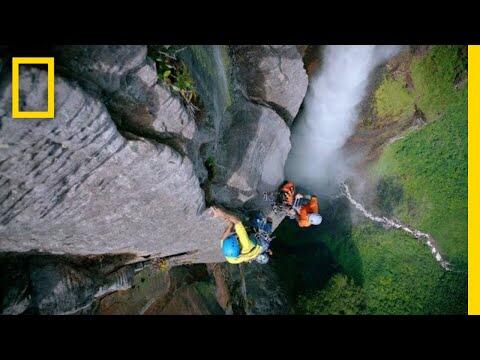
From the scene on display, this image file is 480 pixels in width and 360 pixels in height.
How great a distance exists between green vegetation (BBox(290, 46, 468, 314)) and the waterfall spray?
1073 mm

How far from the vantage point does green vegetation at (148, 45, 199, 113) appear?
15.6 ft

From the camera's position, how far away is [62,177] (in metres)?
4.47

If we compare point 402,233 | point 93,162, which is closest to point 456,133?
point 402,233

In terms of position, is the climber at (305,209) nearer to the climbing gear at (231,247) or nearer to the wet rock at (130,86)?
the climbing gear at (231,247)

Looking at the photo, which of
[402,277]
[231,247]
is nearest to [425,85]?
[402,277]

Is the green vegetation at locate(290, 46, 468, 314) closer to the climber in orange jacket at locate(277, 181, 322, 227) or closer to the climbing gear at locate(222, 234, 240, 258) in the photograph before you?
the climber in orange jacket at locate(277, 181, 322, 227)

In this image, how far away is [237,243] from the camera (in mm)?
6711

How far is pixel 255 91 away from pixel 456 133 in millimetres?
8430

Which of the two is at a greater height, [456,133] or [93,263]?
[456,133]

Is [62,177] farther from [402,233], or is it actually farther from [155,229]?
[402,233]

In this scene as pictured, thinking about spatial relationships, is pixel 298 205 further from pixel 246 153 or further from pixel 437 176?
pixel 437 176

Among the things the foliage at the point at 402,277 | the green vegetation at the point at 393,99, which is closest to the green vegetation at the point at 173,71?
the green vegetation at the point at 393,99

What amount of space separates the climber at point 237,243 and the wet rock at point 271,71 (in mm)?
3196

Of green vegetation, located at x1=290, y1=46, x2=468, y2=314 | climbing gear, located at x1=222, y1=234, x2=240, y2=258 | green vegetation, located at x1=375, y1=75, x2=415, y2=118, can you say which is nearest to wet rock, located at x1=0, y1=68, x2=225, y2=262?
climbing gear, located at x1=222, y1=234, x2=240, y2=258
